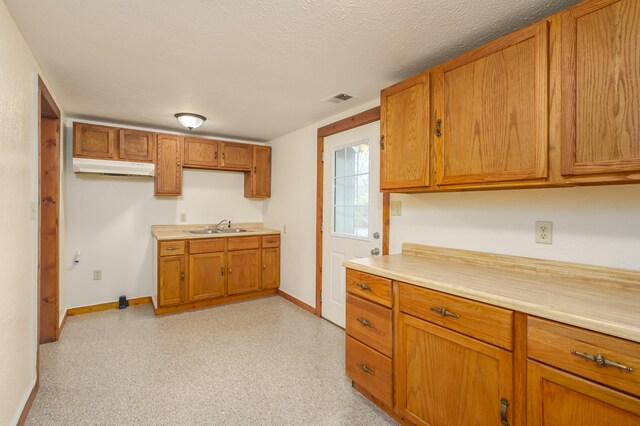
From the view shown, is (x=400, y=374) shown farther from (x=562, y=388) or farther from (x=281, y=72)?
(x=281, y=72)

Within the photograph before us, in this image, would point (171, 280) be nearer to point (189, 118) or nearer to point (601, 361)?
point (189, 118)

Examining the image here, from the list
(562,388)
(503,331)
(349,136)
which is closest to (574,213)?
(503,331)

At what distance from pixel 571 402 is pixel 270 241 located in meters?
3.51

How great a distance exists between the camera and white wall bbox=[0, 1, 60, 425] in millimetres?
1528

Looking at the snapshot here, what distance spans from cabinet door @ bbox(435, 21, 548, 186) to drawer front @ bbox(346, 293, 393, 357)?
900 millimetres

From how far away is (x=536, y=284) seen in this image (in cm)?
151

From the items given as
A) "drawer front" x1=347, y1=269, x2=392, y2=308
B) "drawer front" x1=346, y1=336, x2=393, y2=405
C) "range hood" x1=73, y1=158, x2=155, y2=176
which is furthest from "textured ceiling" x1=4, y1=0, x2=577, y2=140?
"drawer front" x1=346, y1=336, x2=393, y2=405

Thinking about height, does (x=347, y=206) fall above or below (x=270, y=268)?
above

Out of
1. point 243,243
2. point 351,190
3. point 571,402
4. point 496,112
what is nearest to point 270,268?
point 243,243

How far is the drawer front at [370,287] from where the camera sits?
6.04 feet

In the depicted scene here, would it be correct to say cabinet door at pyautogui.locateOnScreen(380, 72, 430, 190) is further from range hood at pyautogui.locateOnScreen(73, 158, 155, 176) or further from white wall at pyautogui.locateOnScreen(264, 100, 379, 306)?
range hood at pyautogui.locateOnScreen(73, 158, 155, 176)

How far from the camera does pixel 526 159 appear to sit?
1.50m

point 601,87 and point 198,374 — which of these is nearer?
point 601,87

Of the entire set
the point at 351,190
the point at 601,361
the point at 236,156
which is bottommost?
the point at 601,361
